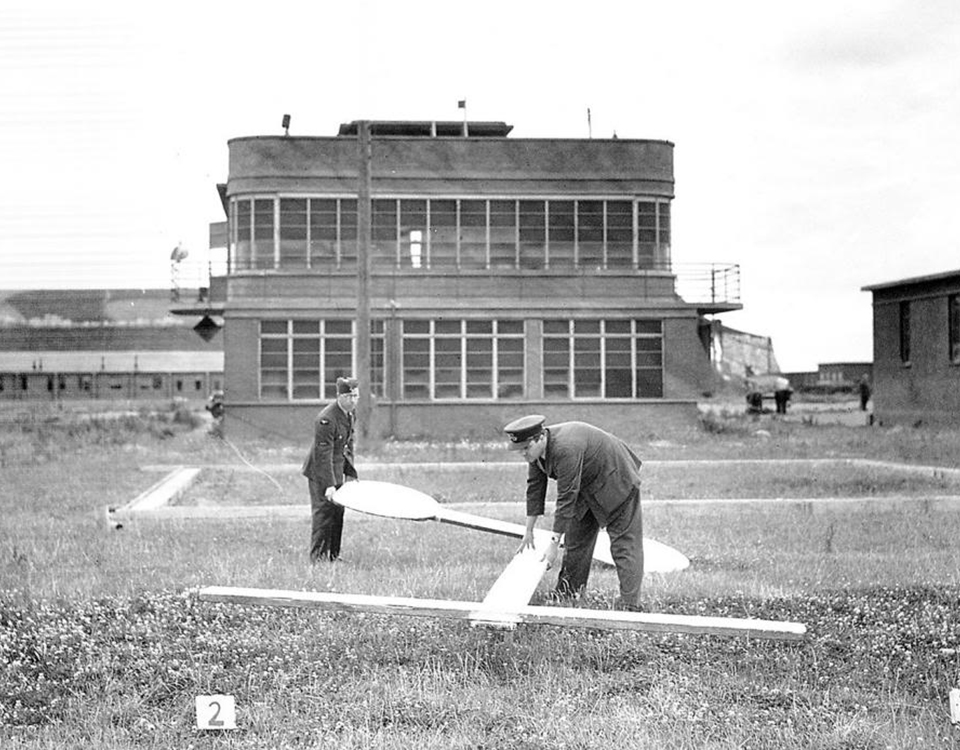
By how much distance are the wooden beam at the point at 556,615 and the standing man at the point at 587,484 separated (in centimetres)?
134

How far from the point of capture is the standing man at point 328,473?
12180 mm

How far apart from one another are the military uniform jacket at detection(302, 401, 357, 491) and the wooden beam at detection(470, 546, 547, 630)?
2883 millimetres

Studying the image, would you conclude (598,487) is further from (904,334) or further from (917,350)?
(904,334)

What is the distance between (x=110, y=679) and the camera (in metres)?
7.61

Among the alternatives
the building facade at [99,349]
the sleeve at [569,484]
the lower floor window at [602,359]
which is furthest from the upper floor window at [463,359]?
the sleeve at [569,484]

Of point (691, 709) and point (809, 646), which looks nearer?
point (691, 709)

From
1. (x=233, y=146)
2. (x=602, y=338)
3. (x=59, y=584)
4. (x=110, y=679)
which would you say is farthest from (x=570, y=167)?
(x=110, y=679)

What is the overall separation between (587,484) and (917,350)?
29.3 meters

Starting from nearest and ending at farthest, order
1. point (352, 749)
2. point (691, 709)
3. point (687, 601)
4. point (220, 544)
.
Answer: point (352, 749) → point (691, 709) → point (687, 601) → point (220, 544)

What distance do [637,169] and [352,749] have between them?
104 feet

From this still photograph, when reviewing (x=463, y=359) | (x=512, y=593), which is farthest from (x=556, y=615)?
(x=463, y=359)

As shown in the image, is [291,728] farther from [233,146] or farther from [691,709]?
[233,146]

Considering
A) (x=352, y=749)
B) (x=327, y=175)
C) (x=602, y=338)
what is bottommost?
(x=352, y=749)

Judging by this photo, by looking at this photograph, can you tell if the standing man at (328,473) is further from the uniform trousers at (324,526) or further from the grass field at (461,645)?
the grass field at (461,645)
